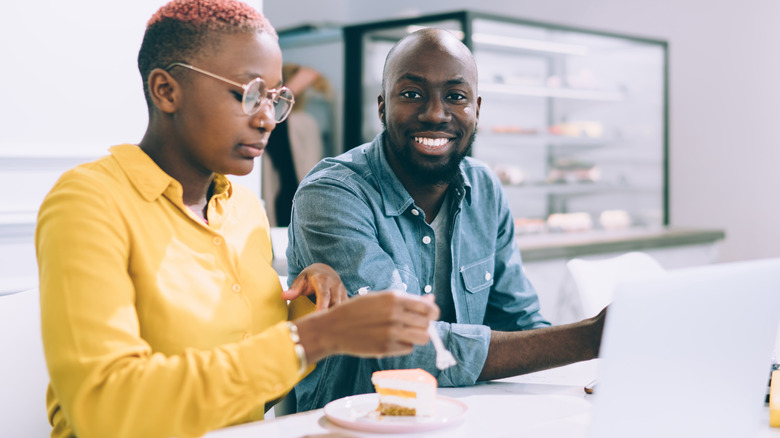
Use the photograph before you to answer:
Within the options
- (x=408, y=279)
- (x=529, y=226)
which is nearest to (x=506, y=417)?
(x=408, y=279)

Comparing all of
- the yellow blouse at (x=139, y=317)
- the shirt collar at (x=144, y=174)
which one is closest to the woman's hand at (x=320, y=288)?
the yellow blouse at (x=139, y=317)

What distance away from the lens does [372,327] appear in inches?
39.6

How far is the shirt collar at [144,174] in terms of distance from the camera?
1226 millimetres

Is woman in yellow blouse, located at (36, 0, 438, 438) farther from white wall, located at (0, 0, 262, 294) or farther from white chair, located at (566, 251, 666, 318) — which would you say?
white wall, located at (0, 0, 262, 294)

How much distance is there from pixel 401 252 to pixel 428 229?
0.11m

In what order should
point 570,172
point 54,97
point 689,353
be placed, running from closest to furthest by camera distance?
point 689,353, point 54,97, point 570,172

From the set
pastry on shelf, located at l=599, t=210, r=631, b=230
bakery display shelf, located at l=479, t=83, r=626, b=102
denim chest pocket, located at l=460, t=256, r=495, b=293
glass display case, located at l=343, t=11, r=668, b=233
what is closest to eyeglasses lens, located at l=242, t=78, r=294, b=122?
denim chest pocket, located at l=460, t=256, r=495, b=293

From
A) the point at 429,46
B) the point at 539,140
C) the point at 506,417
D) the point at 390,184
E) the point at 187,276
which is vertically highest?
the point at 429,46

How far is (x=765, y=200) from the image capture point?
5.10 metres

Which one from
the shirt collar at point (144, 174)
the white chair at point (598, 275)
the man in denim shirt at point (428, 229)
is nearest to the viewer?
the shirt collar at point (144, 174)

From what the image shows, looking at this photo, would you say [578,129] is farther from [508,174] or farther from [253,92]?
[253,92]

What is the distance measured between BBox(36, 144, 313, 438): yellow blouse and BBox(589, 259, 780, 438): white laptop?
429mm

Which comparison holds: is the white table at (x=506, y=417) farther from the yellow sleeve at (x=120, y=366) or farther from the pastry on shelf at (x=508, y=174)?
the pastry on shelf at (x=508, y=174)

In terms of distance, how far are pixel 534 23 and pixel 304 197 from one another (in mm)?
2839
